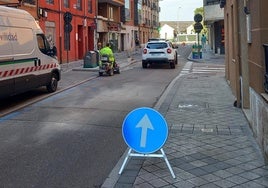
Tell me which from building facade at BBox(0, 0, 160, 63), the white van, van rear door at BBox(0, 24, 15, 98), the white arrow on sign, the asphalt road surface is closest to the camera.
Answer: the white arrow on sign

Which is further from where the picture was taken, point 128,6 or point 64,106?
point 128,6

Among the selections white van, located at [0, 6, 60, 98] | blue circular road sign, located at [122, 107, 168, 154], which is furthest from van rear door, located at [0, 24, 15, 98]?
blue circular road sign, located at [122, 107, 168, 154]

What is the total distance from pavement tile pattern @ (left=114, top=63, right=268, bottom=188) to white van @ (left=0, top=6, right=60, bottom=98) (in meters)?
4.07

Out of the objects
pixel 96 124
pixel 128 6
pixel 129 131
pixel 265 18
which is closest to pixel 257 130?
pixel 265 18

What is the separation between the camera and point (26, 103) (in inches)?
448

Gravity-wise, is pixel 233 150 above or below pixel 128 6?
below

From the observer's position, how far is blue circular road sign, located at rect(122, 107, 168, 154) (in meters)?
5.14

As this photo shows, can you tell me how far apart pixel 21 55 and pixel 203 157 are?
7.03 metres

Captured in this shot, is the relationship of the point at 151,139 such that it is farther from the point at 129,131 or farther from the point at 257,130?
the point at 257,130

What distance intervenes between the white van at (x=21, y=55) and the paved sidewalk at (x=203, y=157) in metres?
4.07

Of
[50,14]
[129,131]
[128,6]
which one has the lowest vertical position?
[129,131]

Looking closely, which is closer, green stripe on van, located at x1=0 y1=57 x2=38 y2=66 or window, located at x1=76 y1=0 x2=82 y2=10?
green stripe on van, located at x1=0 y1=57 x2=38 y2=66

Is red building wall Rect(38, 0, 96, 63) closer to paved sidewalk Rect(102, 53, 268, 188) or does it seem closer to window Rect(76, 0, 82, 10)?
window Rect(76, 0, 82, 10)

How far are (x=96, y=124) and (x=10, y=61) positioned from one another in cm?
347
